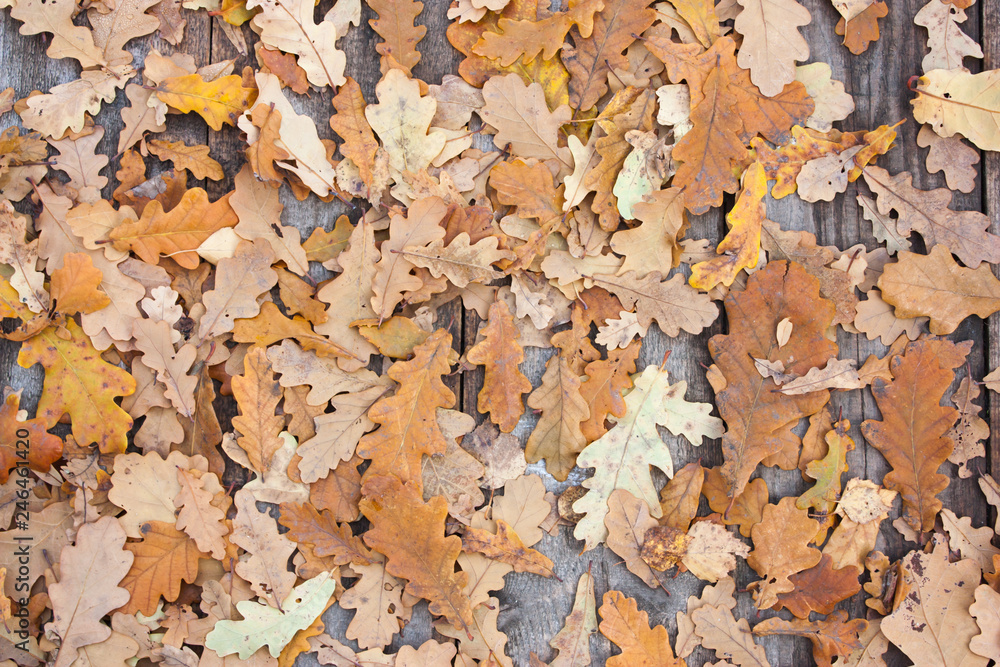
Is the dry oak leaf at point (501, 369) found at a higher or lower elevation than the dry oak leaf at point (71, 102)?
lower

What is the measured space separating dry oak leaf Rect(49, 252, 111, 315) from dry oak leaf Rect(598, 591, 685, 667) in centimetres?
150

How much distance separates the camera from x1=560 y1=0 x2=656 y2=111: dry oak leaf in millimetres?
1616

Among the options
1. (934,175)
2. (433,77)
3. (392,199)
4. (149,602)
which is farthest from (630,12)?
(149,602)

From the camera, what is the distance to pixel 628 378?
1.62 m

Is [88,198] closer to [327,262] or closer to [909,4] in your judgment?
[327,262]

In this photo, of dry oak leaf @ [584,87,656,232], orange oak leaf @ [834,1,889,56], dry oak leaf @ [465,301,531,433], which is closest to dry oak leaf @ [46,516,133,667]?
dry oak leaf @ [465,301,531,433]

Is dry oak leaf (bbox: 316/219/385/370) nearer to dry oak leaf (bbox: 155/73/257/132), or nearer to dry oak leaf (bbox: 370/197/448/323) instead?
dry oak leaf (bbox: 370/197/448/323)

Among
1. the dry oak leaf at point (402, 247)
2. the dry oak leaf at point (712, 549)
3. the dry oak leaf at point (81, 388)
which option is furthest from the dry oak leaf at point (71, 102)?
the dry oak leaf at point (712, 549)

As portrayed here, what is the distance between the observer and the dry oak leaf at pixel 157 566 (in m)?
1.52

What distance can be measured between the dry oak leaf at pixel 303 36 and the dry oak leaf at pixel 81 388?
3.01ft

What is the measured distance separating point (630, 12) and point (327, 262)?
40.7 inches

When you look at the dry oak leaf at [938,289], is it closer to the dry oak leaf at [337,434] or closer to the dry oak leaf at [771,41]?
the dry oak leaf at [771,41]

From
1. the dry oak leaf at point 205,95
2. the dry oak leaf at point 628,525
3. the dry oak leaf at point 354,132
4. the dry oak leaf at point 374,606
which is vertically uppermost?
the dry oak leaf at point 205,95

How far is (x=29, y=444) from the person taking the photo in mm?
1546
